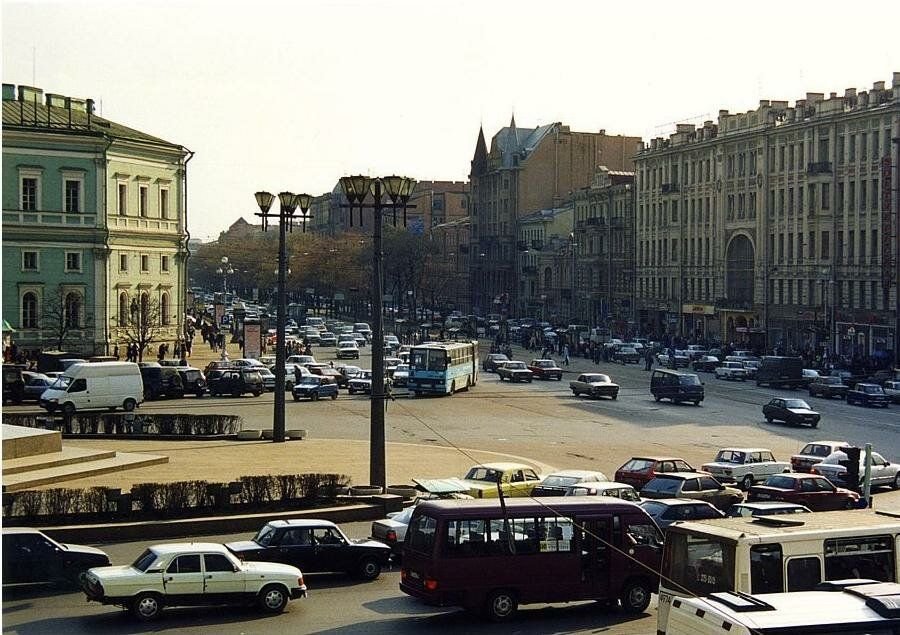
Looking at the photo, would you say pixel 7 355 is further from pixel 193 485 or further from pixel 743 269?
pixel 743 269

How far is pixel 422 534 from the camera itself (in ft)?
55.0

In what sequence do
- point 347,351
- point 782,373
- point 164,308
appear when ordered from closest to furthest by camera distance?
1. point 782,373
2. point 164,308
3. point 347,351

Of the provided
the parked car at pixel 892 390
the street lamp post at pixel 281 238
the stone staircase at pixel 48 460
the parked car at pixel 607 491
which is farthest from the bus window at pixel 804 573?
the parked car at pixel 892 390

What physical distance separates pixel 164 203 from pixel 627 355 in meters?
31.0

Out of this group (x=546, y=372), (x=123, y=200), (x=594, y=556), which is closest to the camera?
(x=594, y=556)

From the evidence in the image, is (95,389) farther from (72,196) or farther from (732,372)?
(732,372)

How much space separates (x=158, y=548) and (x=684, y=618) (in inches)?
311

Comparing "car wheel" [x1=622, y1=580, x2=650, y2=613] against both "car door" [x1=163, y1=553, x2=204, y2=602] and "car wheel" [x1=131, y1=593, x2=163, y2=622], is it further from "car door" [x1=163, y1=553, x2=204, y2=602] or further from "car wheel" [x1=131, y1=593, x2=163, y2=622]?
"car wheel" [x1=131, y1=593, x2=163, y2=622]

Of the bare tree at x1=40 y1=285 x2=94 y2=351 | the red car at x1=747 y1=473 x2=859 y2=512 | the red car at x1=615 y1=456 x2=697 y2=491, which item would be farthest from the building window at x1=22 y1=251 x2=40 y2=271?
the red car at x1=747 y1=473 x2=859 y2=512

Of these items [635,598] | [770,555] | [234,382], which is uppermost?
[770,555]

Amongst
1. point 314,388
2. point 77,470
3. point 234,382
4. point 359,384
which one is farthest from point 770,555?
point 359,384

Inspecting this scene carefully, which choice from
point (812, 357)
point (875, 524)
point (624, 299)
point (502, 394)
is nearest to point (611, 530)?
A: point (875, 524)

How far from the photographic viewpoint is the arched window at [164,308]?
243ft

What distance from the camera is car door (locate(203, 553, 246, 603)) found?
1672 centimetres
